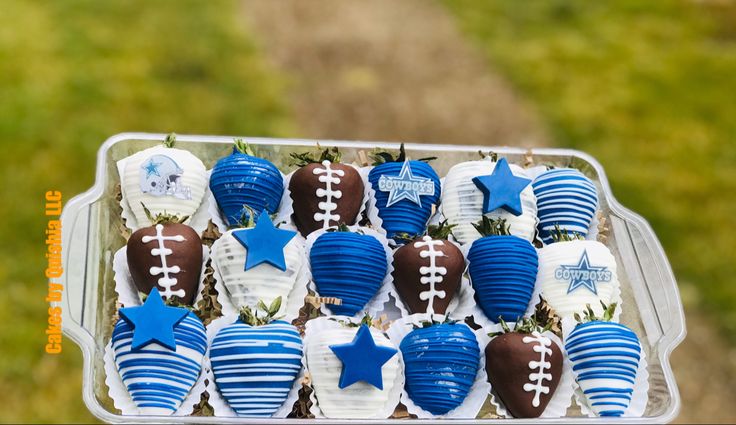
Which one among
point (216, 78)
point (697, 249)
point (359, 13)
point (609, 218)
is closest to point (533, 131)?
point (697, 249)

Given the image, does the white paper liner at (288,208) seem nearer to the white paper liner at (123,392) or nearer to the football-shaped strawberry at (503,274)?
the football-shaped strawberry at (503,274)

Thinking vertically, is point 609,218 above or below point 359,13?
below

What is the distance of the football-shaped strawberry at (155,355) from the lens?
1.95 meters

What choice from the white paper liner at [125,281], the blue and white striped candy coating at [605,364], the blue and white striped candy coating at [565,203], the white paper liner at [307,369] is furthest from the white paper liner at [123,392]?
the blue and white striped candy coating at [565,203]

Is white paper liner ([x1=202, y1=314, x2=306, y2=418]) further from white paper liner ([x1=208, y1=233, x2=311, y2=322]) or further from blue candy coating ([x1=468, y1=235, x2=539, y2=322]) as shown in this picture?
blue candy coating ([x1=468, y1=235, x2=539, y2=322])

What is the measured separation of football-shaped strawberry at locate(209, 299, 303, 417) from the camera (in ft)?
6.53

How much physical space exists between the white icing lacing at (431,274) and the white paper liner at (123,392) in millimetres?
663

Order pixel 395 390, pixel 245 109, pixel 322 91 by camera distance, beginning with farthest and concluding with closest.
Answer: pixel 322 91, pixel 245 109, pixel 395 390

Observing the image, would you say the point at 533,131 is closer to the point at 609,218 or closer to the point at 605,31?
the point at 605,31

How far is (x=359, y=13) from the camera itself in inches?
236

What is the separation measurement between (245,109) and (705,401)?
313cm

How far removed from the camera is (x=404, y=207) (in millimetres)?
2398

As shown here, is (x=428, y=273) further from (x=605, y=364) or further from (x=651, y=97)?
(x=651, y=97)

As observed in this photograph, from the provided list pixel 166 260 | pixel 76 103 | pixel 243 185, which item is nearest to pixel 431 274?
pixel 243 185
